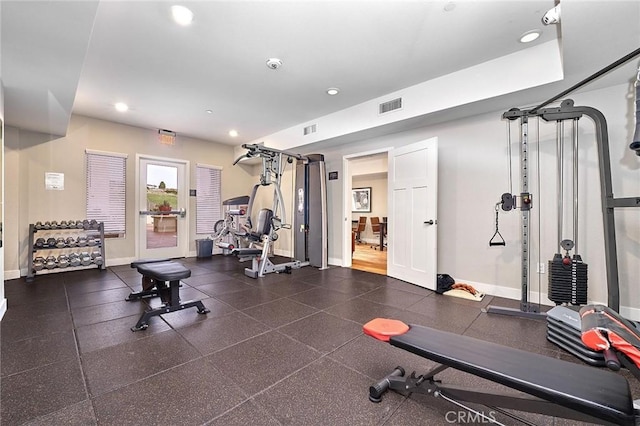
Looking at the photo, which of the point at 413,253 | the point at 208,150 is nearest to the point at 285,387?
the point at 413,253

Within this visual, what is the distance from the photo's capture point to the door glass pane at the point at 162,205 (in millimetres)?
5664

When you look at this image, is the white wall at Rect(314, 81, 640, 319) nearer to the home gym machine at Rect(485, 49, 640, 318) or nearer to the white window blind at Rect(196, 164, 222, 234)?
the home gym machine at Rect(485, 49, 640, 318)

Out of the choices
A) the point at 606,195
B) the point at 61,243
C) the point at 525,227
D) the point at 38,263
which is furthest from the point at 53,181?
the point at 606,195

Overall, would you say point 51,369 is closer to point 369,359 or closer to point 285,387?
point 285,387

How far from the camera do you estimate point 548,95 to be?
120 inches

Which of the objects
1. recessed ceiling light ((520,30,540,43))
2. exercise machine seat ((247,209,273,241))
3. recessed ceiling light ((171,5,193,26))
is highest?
recessed ceiling light ((171,5,193,26))

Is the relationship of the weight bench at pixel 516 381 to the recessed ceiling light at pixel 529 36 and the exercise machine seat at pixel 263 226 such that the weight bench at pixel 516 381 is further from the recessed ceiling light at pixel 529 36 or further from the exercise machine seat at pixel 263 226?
the exercise machine seat at pixel 263 226

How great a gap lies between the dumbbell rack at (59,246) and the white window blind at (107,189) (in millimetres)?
308

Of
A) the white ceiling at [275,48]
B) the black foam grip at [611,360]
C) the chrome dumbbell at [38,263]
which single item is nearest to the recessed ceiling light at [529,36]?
the white ceiling at [275,48]

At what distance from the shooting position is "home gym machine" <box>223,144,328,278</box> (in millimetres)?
4539

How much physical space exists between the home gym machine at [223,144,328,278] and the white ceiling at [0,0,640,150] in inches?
47.4

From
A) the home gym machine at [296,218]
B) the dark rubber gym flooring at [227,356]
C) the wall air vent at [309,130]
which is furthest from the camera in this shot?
the wall air vent at [309,130]

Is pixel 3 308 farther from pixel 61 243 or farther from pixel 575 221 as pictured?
pixel 575 221

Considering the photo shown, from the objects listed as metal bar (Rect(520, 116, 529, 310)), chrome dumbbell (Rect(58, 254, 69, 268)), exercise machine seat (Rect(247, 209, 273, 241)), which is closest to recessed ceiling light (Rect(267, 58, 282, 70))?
exercise machine seat (Rect(247, 209, 273, 241))
